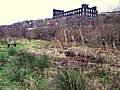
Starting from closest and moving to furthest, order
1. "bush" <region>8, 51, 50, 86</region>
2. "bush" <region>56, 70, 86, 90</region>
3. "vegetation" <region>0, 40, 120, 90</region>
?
"bush" <region>56, 70, 86, 90</region> < "vegetation" <region>0, 40, 120, 90</region> < "bush" <region>8, 51, 50, 86</region>

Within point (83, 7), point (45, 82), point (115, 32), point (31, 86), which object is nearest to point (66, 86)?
point (31, 86)

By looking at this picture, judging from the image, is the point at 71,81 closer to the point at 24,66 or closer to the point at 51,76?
the point at 51,76

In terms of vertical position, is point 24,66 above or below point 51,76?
above

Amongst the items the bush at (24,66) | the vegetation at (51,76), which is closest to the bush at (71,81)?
the vegetation at (51,76)

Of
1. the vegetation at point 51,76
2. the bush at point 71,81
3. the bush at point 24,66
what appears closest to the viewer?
the bush at point 71,81

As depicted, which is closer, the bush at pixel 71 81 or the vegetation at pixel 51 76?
the bush at pixel 71 81

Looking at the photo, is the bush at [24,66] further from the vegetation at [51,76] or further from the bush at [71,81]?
the bush at [71,81]

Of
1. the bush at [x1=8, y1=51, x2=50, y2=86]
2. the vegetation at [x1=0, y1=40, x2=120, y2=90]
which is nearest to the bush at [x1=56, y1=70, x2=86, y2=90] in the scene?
the vegetation at [x1=0, y1=40, x2=120, y2=90]

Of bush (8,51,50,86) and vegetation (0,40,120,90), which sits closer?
vegetation (0,40,120,90)

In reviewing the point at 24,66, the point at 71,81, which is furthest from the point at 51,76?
the point at 71,81

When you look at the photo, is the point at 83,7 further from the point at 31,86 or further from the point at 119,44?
the point at 31,86

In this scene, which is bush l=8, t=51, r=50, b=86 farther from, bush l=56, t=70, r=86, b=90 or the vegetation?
bush l=56, t=70, r=86, b=90

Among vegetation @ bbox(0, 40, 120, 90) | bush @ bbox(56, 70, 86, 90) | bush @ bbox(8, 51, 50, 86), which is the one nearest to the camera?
bush @ bbox(56, 70, 86, 90)

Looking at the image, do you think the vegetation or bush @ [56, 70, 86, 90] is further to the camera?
the vegetation
